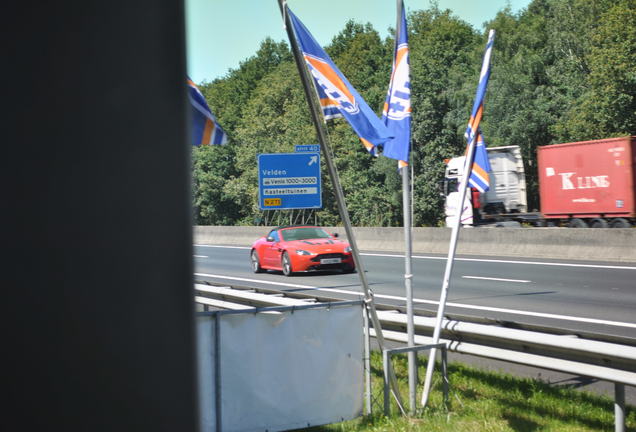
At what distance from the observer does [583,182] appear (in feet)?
A: 94.6

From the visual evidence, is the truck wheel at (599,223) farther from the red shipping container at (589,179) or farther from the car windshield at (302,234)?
the car windshield at (302,234)

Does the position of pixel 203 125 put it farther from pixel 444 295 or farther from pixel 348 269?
pixel 348 269

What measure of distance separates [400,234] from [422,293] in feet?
43.1

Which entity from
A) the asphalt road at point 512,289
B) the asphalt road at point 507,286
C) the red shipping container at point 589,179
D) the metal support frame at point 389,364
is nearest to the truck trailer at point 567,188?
the red shipping container at point 589,179

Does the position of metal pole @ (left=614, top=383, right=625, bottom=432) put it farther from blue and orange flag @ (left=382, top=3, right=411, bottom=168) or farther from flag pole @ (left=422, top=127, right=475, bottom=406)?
blue and orange flag @ (left=382, top=3, right=411, bottom=168)

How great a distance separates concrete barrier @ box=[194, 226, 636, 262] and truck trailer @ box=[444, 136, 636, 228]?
1847 millimetres

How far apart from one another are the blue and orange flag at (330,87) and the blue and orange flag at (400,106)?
0.37 metres

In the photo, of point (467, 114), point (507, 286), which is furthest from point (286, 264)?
point (467, 114)

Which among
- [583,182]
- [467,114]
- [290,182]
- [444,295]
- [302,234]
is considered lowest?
[444,295]

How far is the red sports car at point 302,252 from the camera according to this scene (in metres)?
20.3

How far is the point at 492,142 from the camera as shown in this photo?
2163 inches

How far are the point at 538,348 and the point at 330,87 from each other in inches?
98.9

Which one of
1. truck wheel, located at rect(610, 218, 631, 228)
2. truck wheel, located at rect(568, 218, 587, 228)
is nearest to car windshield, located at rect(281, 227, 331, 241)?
truck wheel, located at rect(610, 218, 631, 228)

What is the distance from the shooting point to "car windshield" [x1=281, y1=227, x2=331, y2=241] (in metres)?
21.5
